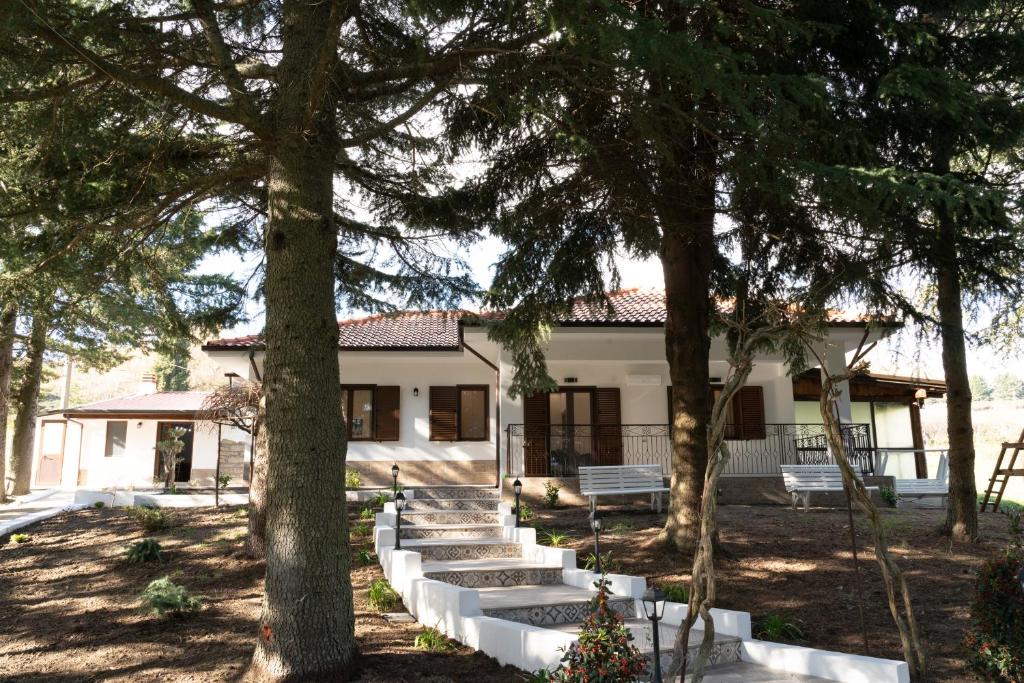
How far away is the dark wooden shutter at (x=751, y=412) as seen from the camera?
17.4 metres

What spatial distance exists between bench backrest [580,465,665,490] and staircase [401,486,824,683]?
68.5 inches

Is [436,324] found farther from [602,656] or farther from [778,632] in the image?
[602,656]

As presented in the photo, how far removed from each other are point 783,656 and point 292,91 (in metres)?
6.01

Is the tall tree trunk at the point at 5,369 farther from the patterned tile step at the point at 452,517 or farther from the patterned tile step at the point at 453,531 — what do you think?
the patterned tile step at the point at 453,531

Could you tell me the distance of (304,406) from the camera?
5566mm

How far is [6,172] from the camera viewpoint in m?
7.23

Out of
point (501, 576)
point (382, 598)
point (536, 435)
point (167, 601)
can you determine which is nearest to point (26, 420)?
point (536, 435)

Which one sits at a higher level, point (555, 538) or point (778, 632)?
point (555, 538)

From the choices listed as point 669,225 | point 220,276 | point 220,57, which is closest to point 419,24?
point 220,57

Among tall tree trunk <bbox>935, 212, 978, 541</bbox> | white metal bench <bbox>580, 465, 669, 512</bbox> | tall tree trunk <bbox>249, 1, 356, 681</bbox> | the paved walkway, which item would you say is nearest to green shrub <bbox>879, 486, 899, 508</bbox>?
tall tree trunk <bbox>935, 212, 978, 541</bbox>

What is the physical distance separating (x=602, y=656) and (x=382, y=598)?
4.01 m

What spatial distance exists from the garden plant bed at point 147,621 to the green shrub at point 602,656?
53.6 inches

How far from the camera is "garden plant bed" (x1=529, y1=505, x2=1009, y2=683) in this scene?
6.50m

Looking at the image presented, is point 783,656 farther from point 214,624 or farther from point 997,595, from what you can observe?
point 214,624
